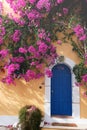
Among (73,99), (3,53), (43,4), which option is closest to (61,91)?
(73,99)

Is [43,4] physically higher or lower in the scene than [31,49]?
higher

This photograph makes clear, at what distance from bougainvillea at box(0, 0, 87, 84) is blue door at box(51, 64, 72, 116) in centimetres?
64

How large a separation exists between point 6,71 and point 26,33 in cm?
177

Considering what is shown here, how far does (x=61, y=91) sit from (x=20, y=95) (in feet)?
5.62

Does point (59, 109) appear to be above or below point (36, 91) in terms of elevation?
below

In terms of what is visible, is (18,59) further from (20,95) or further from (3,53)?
(20,95)

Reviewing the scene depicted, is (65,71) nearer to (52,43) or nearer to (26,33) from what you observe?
(52,43)

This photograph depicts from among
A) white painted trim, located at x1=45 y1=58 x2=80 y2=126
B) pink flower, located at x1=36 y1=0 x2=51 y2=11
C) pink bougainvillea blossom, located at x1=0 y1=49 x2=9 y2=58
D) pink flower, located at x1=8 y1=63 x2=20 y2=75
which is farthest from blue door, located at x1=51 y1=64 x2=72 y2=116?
pink flower, located at x1=36 y1=0 x2=51 y2=11

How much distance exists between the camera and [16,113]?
39.0ft

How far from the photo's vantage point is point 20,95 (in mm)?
12039

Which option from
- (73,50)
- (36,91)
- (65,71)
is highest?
(73,50)

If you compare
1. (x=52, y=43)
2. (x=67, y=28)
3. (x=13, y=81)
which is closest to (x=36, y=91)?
(x=13, y=81)

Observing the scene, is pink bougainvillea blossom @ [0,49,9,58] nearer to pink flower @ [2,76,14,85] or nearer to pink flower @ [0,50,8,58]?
pink flower @ [0,50,8,58]

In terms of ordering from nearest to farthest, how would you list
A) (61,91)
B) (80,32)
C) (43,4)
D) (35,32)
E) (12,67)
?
1. (12,67)
2. (80,32)
3. (43,4)
4. (35,32)
5. (61,91)
